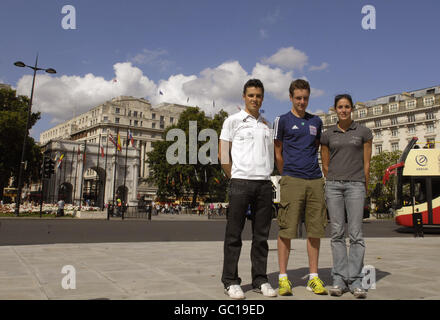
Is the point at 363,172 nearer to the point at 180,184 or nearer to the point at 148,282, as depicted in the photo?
the point at 148,282

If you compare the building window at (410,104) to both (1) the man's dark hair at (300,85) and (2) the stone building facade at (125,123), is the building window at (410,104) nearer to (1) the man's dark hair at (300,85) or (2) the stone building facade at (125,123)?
(2) the stone building facade at (125,123)

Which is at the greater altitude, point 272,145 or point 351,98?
point 351,98

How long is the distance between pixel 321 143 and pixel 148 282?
2407 millimetres

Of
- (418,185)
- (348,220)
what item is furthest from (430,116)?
(348,220)

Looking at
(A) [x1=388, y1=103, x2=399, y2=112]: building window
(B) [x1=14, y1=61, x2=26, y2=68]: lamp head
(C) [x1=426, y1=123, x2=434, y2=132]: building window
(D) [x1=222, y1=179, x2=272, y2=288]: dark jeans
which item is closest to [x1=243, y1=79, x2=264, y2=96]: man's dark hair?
(D) [x1=222, y1=179, x2=272, y2=288]: dark jeans

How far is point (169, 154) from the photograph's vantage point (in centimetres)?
5256

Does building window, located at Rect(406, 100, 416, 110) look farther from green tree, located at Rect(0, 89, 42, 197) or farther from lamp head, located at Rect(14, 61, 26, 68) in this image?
lamp head, located at Rect(14, 61, 26, 68)

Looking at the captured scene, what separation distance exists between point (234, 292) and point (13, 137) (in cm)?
4848

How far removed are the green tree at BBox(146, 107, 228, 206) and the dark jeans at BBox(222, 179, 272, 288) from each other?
4581cm

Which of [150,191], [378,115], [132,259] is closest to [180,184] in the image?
[150,191]

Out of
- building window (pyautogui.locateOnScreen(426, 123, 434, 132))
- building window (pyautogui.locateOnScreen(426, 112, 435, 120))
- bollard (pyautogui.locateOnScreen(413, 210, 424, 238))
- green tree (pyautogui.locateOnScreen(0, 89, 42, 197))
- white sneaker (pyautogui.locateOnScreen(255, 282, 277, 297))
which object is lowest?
bollard (pyautogui.locateOnScreen(413, 210, 424, 238))

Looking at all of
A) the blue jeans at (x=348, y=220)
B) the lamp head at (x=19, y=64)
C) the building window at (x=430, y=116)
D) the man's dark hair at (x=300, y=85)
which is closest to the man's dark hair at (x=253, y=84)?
the man's dark hair at (x=300, y=85)

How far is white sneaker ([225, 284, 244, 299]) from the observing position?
3336 mm
